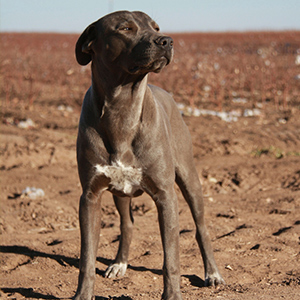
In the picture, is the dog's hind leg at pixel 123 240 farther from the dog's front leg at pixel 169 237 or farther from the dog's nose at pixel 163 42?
the dog's nose at pixel 163 42

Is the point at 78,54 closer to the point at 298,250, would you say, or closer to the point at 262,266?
the point at 262,266

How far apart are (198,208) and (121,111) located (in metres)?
1.21

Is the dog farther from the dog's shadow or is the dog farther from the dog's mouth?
the dog's shadow

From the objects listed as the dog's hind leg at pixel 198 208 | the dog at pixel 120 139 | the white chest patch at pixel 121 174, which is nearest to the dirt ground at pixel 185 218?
the dog's hind leg at pixel 198 208

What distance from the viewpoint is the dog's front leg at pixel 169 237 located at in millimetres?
3352

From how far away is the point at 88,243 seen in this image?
136 inches

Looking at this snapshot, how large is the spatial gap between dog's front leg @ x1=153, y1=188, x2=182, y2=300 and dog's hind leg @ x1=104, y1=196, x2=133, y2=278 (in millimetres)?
956

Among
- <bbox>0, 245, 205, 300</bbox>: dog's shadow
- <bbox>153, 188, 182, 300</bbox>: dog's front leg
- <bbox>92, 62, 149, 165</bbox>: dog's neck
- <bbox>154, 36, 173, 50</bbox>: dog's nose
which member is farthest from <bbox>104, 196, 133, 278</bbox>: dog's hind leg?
<bbox>154, 36, 173, 50</bbox>: dog's nose

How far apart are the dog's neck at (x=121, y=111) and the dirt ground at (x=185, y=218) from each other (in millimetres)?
1111

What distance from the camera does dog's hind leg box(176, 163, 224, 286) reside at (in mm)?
3979

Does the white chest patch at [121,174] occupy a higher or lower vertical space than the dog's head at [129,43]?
lower

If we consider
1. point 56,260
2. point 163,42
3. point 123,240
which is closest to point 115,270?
point 123,240

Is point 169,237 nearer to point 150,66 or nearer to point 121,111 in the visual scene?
point 121,111

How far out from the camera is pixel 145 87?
337cm
